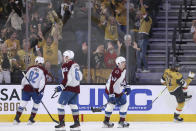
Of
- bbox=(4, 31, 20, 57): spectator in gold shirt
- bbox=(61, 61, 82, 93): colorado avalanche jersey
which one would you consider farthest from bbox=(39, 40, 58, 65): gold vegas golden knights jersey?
bbox=(61, 61, 82, 93): colorado avalanche jersey

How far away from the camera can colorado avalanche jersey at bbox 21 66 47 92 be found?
9.76 metres

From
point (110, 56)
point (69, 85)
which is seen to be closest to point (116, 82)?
point (69, 85)

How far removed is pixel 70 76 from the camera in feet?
28.8

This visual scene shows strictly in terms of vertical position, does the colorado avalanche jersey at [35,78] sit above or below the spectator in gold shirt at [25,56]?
below

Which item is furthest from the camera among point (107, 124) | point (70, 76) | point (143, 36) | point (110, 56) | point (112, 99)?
point (143, 36)

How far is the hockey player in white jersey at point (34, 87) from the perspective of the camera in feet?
32.0

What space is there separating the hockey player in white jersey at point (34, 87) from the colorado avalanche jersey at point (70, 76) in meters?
1.05

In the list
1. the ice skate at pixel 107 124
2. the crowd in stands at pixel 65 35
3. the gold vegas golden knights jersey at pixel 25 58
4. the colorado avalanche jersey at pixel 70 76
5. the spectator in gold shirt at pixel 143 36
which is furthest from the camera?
the spectator in gold shirt at pixel 143 36

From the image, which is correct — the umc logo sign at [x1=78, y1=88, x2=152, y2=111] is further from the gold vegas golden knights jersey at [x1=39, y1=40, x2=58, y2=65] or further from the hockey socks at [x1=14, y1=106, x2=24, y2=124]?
the hockey socks at [x1=14, y1=106, x2=24, y2=124]

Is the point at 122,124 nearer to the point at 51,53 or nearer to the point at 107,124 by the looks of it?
the point at 107,124

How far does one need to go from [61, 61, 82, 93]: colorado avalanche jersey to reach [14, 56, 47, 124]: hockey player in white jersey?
3.46 ft

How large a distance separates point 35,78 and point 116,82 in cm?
140

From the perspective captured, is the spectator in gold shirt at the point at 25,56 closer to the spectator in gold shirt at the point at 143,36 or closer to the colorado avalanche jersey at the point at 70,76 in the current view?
the spectator in gold shirt at the point at 143,36

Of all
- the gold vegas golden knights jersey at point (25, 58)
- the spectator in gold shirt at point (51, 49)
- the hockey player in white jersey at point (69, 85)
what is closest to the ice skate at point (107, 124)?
the hockey player in white jersey at point (69, 85)
